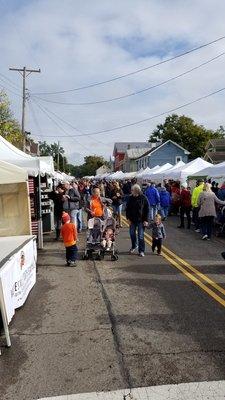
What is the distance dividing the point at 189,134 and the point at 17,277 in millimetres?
85013

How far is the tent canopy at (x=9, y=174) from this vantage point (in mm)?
8953

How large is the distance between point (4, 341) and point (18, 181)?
413 centimetres

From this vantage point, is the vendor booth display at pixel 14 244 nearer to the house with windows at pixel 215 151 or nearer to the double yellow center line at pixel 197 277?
the double yellow center line at pixel 197 277

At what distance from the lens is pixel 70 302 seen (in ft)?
24.1

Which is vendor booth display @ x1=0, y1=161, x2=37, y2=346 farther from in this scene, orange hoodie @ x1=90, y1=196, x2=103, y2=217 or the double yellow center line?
the double yellow center line

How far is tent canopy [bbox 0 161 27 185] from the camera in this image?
8.95 metres

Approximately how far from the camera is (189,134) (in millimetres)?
88625

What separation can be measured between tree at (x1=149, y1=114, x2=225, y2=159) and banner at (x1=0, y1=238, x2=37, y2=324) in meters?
81.6

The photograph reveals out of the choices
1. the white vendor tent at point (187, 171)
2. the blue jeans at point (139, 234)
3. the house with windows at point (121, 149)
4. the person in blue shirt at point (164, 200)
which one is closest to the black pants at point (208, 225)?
the blue jeans at point (139, 234)

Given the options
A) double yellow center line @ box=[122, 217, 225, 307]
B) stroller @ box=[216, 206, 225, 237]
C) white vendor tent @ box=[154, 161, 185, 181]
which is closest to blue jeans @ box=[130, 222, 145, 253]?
double yellow center line @ box=[122, 217, 225, 307]

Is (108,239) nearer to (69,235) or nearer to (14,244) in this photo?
(69,235)

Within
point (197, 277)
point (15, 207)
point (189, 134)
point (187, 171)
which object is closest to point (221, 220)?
point (197, 277)

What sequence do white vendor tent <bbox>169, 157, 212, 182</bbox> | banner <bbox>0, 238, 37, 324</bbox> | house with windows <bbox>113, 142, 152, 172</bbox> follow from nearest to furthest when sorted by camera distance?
banner <bbox>0, 238, 37, 324</bbox> < white vendor tent <bbox>169, 157, 212, 182</bbox> < house with windows <bbox>113, 142, 152, 172</bbox>

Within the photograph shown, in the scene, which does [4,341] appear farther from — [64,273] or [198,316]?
[64,273]
